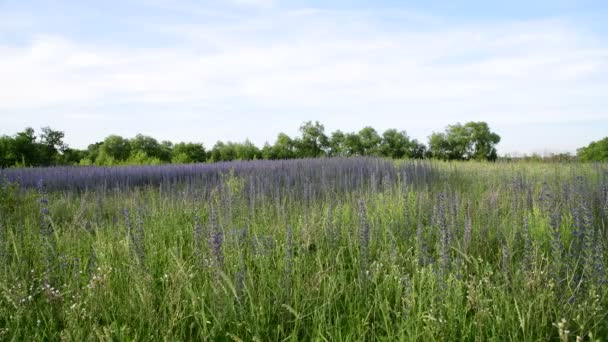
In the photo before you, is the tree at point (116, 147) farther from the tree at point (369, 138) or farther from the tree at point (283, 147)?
the tree at point (369, 138)

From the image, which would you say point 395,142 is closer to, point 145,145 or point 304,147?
point 304,147

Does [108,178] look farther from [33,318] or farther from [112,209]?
[33,318]

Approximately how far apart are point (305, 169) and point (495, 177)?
4.15 m

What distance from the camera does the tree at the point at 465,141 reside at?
116 ft

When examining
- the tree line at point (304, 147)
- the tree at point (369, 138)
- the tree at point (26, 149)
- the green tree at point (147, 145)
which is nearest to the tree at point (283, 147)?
the tree line at point (304, 147)

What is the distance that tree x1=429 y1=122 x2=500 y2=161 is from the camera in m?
35.4

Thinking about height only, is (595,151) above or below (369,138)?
below

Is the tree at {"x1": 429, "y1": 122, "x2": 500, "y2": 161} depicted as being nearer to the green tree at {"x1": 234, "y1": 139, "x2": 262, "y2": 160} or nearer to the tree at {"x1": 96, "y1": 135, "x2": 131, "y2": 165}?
the green tree at {"x1": 234, "y1": 139, "x2": 262, "y2": 160}

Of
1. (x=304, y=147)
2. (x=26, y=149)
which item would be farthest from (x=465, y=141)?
(x=26, y=149)

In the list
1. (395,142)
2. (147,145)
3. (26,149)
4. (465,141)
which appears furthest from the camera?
(465,141)

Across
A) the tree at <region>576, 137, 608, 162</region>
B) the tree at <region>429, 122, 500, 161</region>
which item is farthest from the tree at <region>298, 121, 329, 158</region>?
the tree at <region>576, 137, 608, 162</region>

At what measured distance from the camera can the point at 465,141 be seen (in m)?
36.1

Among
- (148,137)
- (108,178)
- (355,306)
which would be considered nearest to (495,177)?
→ (355,306)

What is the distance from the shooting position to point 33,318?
2.59 meters
